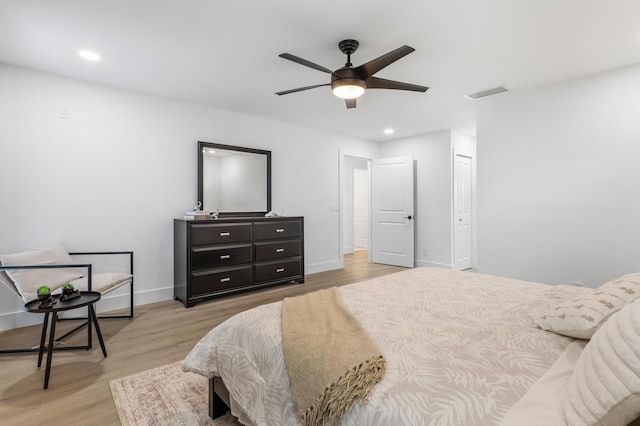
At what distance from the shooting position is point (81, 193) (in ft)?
11.2

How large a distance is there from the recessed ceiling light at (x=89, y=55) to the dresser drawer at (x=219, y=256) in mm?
2066

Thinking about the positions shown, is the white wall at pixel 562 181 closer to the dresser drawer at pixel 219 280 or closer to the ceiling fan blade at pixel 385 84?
the ceiling fan blade at pixel 385 84

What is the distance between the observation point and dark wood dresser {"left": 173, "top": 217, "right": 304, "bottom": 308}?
370 cm

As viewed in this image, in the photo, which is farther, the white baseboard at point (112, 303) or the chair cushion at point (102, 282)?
the white baseboard at point (112, 303)

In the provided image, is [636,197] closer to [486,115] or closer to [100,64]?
[486,115]

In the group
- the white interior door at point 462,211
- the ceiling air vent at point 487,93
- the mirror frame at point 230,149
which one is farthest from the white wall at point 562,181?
the mirror frame at point 230,149

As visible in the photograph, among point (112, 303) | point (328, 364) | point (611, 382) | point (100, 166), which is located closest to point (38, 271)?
point (112, 303)

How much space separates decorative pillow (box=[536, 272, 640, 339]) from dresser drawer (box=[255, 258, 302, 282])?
3.40m

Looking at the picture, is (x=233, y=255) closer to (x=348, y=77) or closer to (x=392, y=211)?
(x=348, y=77)

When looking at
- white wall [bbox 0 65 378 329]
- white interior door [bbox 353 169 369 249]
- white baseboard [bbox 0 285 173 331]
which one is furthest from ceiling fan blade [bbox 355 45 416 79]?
white interior door [bbox 353 169 369 249]

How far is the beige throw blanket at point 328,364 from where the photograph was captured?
1.03 metres

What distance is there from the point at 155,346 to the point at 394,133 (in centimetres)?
497

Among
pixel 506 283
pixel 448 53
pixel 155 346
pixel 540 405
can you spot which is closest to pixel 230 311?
pixel 155 346

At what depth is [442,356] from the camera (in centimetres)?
117
